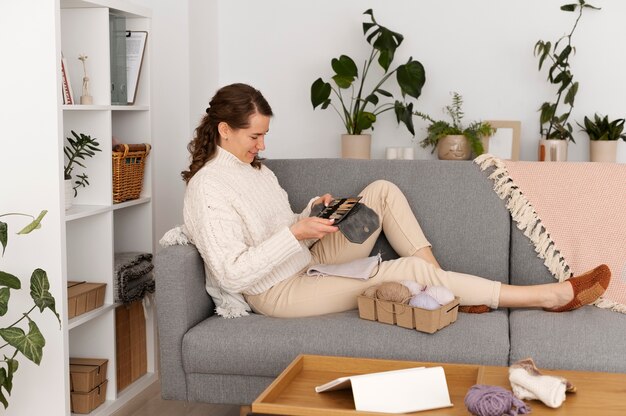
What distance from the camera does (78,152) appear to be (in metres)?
2.93

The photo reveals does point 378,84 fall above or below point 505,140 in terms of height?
above

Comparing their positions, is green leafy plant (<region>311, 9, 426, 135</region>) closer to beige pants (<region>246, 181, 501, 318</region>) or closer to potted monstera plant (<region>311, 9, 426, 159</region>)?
potted monstera plant (<region>311, 9, 426, 159</region>)

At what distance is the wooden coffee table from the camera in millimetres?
1837

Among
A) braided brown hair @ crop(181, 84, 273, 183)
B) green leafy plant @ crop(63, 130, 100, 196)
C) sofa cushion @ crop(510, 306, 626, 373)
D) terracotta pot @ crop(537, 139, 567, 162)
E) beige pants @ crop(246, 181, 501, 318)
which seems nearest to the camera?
sofa cushion @ crop(510, 306, 626, 373)

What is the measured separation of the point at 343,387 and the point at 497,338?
0.65 meters

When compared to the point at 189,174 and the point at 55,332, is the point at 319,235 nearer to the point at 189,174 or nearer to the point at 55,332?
the point at 189,174

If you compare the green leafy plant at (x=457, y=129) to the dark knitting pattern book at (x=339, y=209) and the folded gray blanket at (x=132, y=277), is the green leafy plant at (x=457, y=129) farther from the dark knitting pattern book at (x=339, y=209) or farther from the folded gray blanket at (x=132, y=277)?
the folded gray blanket at (x=132, y=277)

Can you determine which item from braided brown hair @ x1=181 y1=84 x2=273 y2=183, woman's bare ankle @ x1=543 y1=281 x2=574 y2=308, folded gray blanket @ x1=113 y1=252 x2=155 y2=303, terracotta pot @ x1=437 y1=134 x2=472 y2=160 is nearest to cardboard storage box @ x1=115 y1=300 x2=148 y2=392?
folded gray blanket @ x1=113 y1=252 x2=155 y2=303

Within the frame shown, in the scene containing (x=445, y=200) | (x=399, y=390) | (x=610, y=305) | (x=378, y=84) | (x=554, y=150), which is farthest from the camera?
(x=378, y=84)

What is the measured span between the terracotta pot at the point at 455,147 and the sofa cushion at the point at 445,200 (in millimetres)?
563

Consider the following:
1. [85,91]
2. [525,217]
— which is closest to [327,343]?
[525,217]

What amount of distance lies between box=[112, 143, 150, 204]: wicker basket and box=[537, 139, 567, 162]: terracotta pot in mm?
1656

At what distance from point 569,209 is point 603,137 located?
82 centimetres

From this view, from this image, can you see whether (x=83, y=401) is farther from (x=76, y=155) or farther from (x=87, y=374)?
(x=76, y=155)
